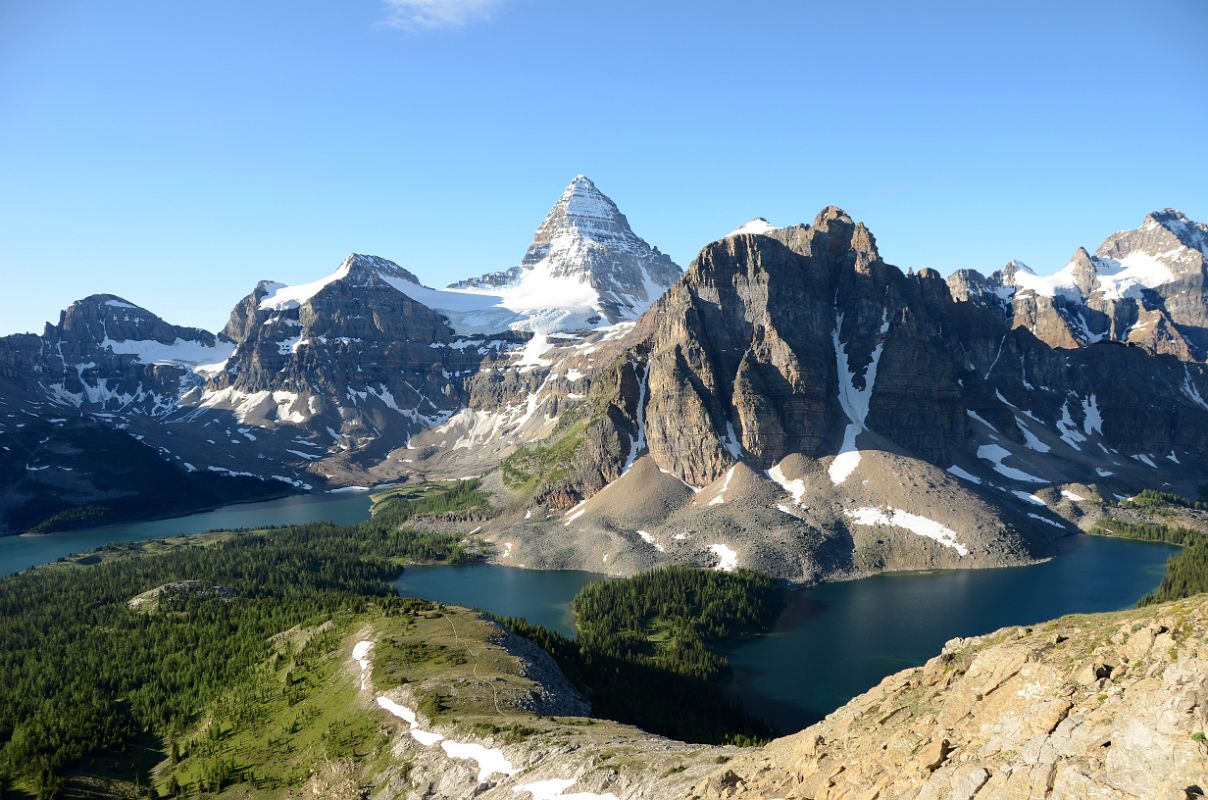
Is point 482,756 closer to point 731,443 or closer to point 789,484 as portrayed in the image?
point 789,484

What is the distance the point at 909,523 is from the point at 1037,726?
14051 centimetres

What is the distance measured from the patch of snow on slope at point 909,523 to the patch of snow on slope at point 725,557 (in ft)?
95.9

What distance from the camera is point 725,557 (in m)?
149

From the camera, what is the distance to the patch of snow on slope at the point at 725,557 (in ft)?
474

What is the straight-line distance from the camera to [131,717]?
7700 cm

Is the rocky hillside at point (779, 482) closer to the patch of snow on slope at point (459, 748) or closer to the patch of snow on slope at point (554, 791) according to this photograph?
the patch of snow on slope at point (459, 748)

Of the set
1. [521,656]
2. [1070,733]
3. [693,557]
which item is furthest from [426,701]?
[693,557]

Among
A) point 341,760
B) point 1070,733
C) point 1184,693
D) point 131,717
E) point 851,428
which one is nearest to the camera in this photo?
point 1184,693

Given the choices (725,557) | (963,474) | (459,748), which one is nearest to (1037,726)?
(459,748)

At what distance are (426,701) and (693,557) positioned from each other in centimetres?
9440

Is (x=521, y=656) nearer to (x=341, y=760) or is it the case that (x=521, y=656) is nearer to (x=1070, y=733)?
(x=341, y=760)

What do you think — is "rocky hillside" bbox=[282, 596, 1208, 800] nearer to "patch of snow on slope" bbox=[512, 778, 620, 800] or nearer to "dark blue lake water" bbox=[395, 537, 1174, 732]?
"patch of snow on slope" bbox=[512, 778, 620, 800]

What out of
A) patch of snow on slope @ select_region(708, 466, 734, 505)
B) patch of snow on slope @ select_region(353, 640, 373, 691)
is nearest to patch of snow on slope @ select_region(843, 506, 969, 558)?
patch of snow on slope @ select_region(708, 466, 734, 505)

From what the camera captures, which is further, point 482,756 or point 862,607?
point 862,607
